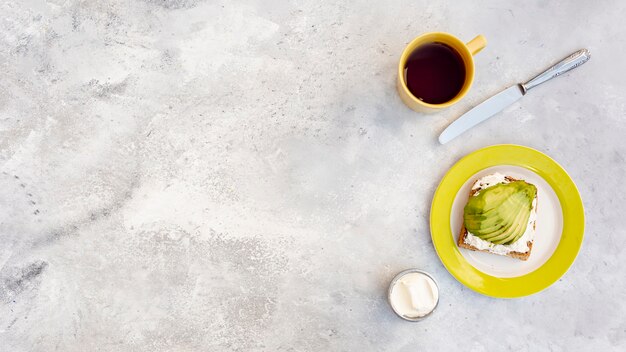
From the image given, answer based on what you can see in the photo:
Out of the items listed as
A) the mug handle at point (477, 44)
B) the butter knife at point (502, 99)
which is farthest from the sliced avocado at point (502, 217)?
the mug handle at point (477, 44)

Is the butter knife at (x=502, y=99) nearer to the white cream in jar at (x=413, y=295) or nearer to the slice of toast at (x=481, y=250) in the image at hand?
the slice of toast at (x=481, y=250)

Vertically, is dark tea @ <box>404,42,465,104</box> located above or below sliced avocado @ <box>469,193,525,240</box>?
above

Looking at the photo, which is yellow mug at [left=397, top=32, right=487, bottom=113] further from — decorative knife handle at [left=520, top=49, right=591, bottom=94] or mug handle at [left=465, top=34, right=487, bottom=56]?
decorative knife handle at [left=520, top=49, right=591, bottom=94]

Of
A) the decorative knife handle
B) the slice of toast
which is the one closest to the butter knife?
the decorative knife handle

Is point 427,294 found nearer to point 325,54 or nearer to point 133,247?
point 325,54

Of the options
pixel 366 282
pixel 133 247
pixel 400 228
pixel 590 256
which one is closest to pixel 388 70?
pixel 400 228

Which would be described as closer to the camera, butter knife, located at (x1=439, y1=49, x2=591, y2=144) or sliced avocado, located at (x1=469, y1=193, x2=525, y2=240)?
sliced avocado, located at (x1=469, y1=193, x2=525, y2=240)

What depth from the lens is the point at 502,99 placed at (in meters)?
1.14

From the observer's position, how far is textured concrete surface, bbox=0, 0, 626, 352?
117cm

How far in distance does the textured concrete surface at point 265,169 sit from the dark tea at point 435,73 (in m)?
0.09

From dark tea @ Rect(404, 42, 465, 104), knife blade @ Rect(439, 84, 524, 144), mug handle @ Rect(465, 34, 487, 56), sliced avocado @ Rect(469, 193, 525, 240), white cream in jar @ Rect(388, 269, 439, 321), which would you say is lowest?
white cream in jar @ Rect(388, 269, 439, 321)

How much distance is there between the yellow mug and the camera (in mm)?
1026

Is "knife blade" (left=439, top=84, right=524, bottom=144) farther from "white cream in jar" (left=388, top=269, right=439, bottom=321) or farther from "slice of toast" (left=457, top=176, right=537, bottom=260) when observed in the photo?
"white cream in jar" (left=388, top=269, right=439, bottom=321)

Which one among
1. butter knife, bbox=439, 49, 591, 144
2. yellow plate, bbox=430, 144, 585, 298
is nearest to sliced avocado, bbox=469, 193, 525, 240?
yellow plate, bbox=430, 144, 585, 298
